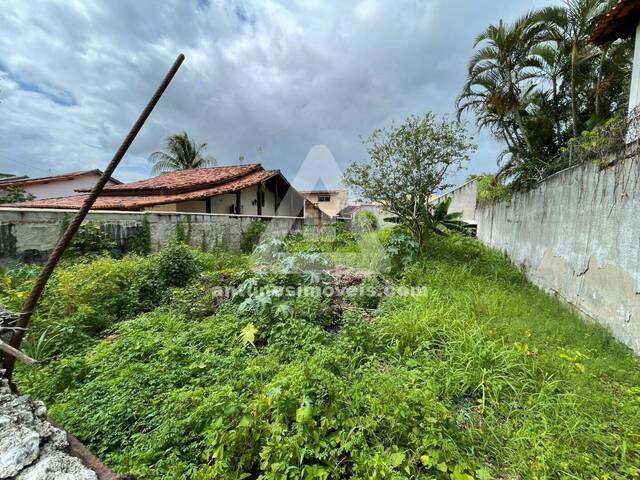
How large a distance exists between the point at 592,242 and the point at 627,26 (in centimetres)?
420

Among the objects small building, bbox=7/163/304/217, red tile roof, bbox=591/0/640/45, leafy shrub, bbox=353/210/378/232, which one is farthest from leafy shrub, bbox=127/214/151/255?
red tile roof, bbox=591/0/640/45

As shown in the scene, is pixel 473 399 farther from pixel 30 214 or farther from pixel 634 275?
pixel 30 214

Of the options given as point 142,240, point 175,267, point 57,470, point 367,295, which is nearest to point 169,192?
point 142,240

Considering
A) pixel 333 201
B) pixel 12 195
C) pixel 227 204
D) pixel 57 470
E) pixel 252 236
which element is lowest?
pixel 57 470

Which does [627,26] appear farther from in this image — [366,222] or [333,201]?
[333,201]

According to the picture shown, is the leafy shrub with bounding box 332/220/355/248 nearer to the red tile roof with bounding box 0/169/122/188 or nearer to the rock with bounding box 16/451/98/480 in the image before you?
Result: the rock with bounding box 16/451/98/480

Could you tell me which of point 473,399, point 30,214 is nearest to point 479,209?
point 473,399

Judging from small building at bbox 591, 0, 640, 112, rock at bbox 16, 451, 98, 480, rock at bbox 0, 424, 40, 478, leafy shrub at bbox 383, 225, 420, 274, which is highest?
small building at bbox 591, 0, 640, 112

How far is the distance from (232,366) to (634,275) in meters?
4.62

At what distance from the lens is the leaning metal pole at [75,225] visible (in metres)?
1.46

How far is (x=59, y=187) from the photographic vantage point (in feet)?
Answer: 55.5

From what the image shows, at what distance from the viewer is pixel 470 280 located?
553cm

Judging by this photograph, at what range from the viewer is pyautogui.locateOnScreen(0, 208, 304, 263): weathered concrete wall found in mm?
4730

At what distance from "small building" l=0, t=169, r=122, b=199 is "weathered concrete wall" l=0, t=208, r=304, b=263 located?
12.9 meters
